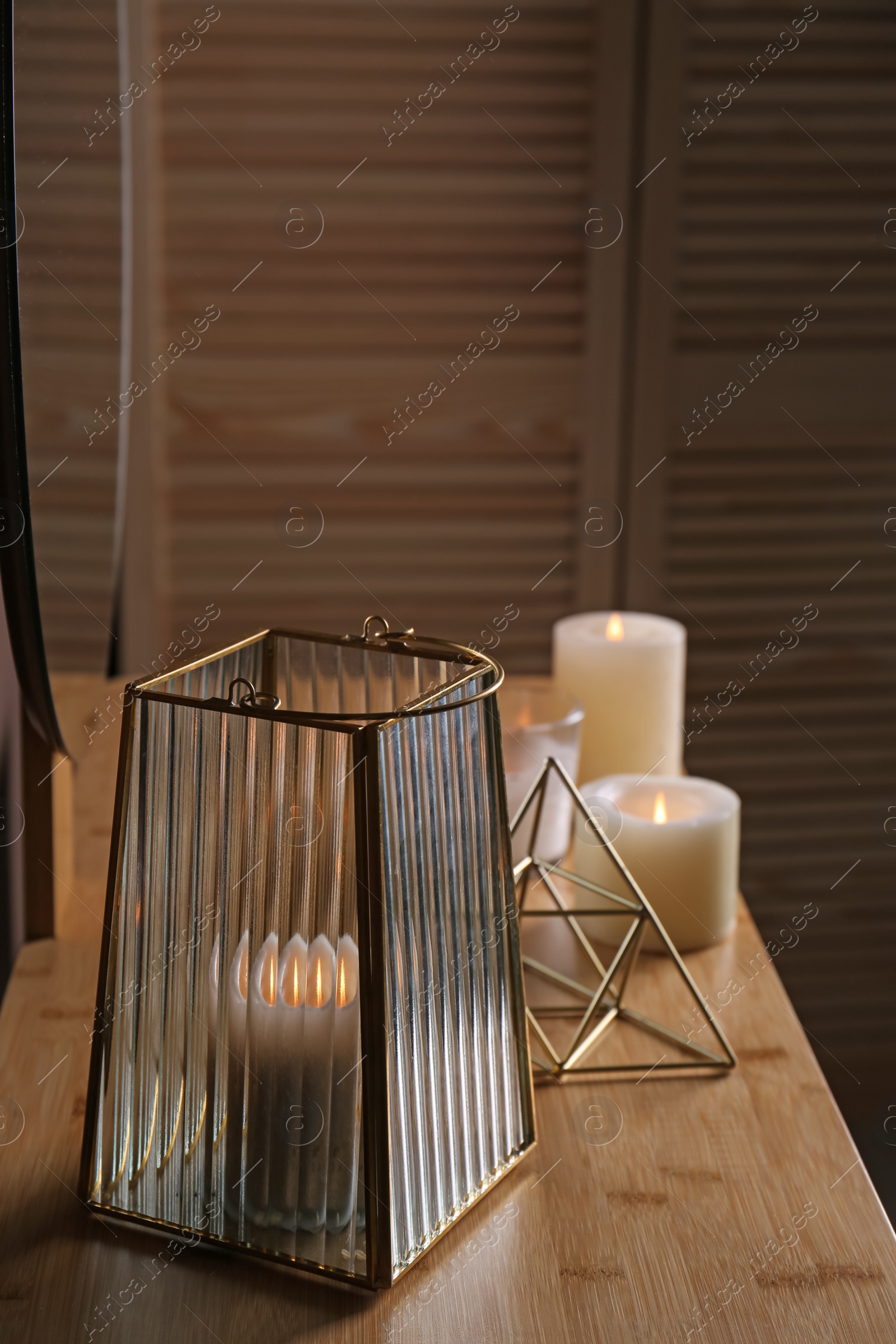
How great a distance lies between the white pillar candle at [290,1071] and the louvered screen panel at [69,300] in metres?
0.24

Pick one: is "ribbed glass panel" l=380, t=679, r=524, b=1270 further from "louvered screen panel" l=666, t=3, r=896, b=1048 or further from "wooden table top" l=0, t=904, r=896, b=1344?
"louvered screen panel" l=666, t=3, r=896, b=1048

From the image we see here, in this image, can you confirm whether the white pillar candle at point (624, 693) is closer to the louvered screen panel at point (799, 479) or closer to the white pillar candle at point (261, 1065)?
the white pillar candle at point (261, 1065)

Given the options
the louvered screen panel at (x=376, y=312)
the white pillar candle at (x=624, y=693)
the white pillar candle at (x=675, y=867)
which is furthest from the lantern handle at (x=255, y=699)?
the louvered screen panel at (x=376, y=312)

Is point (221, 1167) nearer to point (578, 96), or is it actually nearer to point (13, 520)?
point (13, 520)

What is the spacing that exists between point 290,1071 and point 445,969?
7 cm

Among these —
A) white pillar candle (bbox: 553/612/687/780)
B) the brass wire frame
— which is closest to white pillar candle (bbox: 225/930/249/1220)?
the brass wire frame

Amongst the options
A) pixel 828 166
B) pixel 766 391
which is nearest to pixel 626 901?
pixel 766 391

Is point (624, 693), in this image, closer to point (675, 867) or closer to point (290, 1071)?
point (675, 867)

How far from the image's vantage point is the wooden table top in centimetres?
43

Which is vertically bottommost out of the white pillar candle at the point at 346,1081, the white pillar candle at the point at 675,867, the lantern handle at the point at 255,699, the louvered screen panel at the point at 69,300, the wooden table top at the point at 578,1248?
the wooden table top at the point at 578,1248

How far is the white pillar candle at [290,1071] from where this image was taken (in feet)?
1.42

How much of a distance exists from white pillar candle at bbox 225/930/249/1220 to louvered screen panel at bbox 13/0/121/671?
234 millimetres

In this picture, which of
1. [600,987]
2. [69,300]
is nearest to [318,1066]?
[600,987]

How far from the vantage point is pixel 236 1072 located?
443mm
